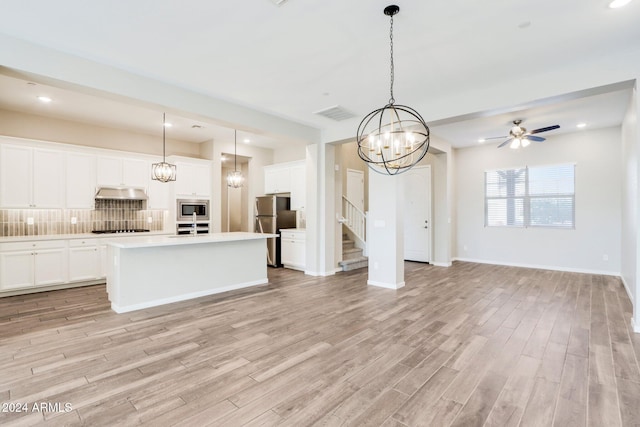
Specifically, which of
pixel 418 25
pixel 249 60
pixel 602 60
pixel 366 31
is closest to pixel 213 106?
pixel 249 60

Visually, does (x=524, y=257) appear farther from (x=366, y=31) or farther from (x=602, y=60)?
(x=366, y=31)

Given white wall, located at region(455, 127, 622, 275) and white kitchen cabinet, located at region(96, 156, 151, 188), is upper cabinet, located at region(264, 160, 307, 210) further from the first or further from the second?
white wall, located at region(455, 127, 622, 275)

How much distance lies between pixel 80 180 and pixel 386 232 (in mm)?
5677

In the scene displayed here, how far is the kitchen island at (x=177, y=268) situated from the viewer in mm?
4102

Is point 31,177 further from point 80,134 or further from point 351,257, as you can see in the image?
point 351,257

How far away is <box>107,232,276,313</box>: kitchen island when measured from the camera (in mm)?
4102

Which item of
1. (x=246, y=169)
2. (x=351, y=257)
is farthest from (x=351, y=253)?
(x=246, y=169)

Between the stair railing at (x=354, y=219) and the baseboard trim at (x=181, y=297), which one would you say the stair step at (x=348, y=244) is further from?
the baseboard trim at (x=181, y=297)

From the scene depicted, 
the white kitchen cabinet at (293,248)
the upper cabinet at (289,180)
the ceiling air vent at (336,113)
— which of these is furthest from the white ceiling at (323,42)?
the white kitchen cabinet at (293,248)

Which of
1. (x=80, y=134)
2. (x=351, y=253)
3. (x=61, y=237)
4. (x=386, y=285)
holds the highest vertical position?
(x=80, y=134)

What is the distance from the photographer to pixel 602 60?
11.4 feet

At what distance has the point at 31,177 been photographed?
5223mm

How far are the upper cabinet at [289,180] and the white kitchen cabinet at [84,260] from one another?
Result: 4.00 meters

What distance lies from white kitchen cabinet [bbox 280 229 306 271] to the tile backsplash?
9.13ft
